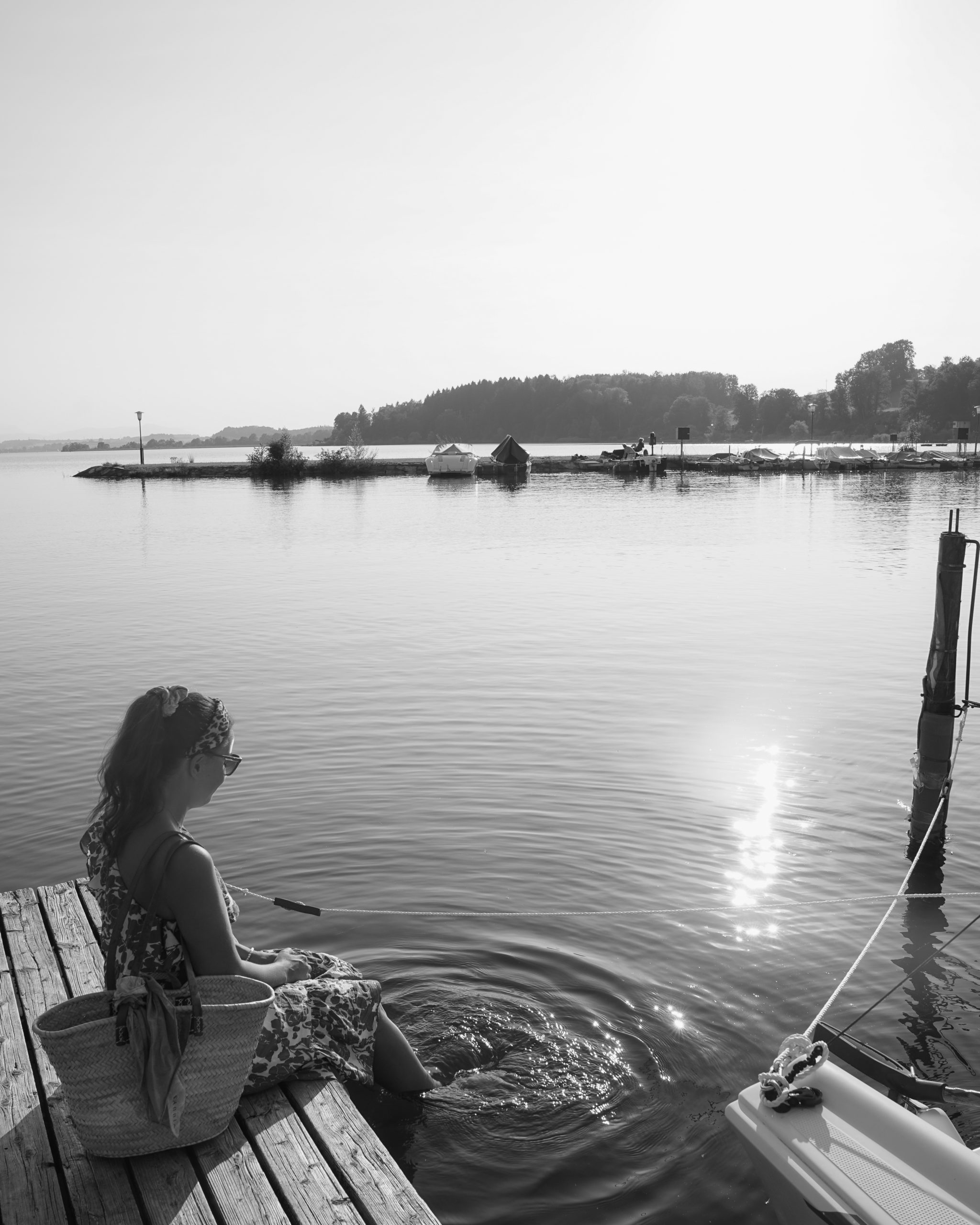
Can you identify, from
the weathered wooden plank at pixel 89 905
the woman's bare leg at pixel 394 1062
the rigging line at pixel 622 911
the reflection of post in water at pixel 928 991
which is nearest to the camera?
→ the woman's bare leg at pixel 394 1062

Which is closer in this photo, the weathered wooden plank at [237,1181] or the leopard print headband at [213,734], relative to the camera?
the weathered wooden plank at [237,1181]

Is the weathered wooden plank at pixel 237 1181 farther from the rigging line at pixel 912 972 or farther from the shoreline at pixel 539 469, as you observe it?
the shoreline at pixel 539 469

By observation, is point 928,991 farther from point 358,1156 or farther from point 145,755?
point 145,755

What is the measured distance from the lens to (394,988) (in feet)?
21.1

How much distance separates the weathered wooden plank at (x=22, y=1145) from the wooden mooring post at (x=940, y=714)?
6802mm

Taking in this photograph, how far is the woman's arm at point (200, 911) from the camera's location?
3.43 metres

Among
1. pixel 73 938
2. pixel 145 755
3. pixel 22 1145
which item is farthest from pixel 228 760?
pixel 73 938

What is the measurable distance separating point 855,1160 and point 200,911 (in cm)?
234

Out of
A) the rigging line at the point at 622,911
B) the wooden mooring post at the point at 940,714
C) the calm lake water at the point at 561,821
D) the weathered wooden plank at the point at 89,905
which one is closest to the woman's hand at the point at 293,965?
the calm lake water at the point at 561,821

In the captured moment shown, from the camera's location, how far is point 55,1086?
13.3 feet

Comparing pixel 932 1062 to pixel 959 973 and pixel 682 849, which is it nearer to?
pixel 959 973

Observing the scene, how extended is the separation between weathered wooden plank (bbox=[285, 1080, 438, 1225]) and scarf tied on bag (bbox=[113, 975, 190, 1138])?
0.56 metres

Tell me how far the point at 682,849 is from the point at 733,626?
1111 centimetres

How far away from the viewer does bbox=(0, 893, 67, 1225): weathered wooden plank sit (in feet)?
11.0
